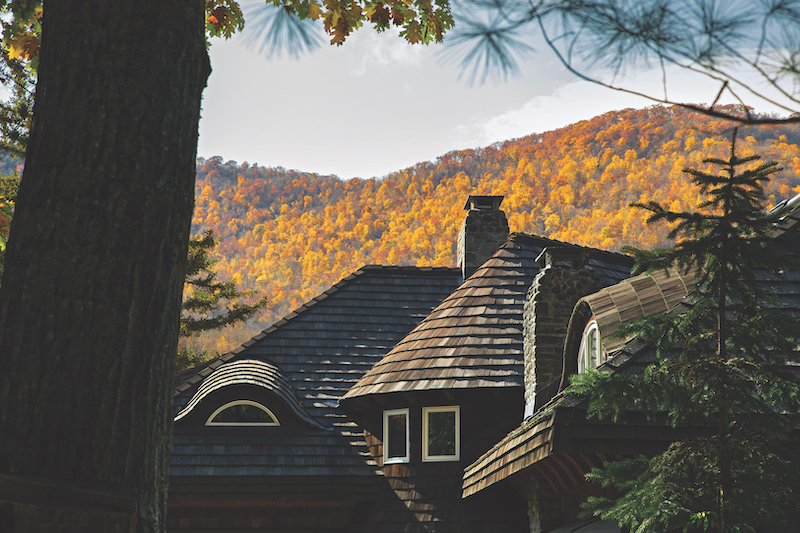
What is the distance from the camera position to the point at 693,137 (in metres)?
72.6

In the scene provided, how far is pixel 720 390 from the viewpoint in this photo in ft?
16.9

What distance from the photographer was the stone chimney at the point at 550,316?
11.0 m

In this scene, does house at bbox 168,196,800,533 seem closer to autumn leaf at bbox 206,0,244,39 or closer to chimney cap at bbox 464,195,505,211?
chimney cap at bbox 464,195,505,211

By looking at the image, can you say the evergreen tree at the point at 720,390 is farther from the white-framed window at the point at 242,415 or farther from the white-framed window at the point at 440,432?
the white-framed window at the point at 242,415

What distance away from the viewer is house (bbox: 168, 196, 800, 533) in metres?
11.1

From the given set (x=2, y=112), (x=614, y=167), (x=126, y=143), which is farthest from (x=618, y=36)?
(x=614, y=167)

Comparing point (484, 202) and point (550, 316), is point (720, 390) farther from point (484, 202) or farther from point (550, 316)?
point (484, 202)

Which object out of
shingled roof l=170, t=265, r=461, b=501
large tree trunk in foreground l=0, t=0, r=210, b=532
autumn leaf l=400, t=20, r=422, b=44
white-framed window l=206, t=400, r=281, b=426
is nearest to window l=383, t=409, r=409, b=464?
shingled roof l=170, t=265, r=461, b=501

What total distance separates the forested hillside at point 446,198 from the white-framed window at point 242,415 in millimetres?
44205

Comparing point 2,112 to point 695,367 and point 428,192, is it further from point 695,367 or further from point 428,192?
point 428,192

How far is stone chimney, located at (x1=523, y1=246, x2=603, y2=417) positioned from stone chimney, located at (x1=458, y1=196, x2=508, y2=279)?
17.2 feet

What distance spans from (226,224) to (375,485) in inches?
2882

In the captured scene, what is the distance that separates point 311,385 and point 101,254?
484 inches

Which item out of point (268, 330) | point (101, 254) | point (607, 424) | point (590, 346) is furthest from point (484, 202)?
point (101, 254)
